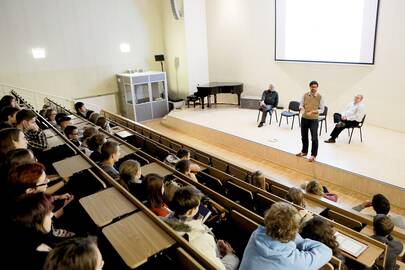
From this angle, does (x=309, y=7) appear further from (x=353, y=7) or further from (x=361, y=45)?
(x=361, y=45)

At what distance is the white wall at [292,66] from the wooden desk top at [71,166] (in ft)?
21.3

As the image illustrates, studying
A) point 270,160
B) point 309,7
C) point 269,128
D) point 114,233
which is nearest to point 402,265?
point 114,233

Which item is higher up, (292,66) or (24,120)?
(292,66)

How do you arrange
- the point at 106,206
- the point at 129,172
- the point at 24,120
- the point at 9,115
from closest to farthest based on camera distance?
the point at 106,206
the point at 129,172
the point at 24,120
the point at 9,115

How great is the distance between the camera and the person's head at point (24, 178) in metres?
2.24

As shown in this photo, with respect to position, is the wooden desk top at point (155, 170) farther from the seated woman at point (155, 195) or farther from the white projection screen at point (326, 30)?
the white projection screen at point (326, 30)

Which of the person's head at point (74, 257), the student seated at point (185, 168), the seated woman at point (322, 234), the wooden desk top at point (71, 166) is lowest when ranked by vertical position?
the seated woman at point (322, 234)

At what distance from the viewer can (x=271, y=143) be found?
651 cm

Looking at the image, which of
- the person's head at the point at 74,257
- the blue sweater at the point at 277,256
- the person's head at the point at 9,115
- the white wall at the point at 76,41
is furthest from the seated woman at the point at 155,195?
the white wall at the point at 76,41

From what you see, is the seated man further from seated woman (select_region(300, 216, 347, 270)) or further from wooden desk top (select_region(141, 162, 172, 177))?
seated woman (select_region(300, 216, 347, 270))

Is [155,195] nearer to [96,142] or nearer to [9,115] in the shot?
[96,142]

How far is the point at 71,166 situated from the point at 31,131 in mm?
1248

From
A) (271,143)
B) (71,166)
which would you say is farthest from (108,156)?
(271,143)

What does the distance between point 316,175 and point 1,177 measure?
16.0 feet
